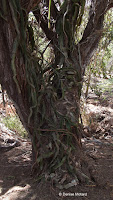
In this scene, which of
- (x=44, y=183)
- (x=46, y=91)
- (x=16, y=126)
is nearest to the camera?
(x=44, y=183)

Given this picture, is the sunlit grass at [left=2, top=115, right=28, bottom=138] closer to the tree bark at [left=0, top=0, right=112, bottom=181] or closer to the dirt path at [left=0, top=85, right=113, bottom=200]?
the dirt path at [left=0, top=85, right=113, bottom=200]

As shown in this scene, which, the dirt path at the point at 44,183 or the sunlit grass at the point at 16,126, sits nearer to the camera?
the dirt path at the point at 44,183

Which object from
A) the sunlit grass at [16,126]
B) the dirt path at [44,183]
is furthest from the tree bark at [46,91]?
the sunlit grass at [16,126]

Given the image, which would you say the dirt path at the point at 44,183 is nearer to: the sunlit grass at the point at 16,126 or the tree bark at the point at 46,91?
the tree bark at the point at 46,91

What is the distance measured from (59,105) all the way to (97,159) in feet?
2.85

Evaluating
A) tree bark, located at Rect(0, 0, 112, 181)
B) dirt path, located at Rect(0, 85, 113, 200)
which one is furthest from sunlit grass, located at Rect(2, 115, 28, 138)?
tree bark, located at Rect(0, 0, 112, 181)

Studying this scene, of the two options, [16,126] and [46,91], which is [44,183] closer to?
[46,91]

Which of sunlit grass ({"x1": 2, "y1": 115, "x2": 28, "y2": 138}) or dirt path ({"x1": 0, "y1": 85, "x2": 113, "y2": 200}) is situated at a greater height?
sunlit grass ({"x1": 2, "y1": 115, "x2": 28, "y2": 138})

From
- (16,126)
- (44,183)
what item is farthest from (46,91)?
(16,126)

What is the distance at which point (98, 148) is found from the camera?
266 centimetres

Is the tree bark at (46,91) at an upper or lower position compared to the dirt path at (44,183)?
upper

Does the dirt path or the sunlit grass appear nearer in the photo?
the dirt path

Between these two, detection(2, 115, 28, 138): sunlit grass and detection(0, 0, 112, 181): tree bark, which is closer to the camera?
detection(0, 0, 112, 181): tree bark

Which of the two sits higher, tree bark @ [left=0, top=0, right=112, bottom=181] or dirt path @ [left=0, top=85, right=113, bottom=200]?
tree bark @ [left=0, top=0, right=112, bottom=181]
